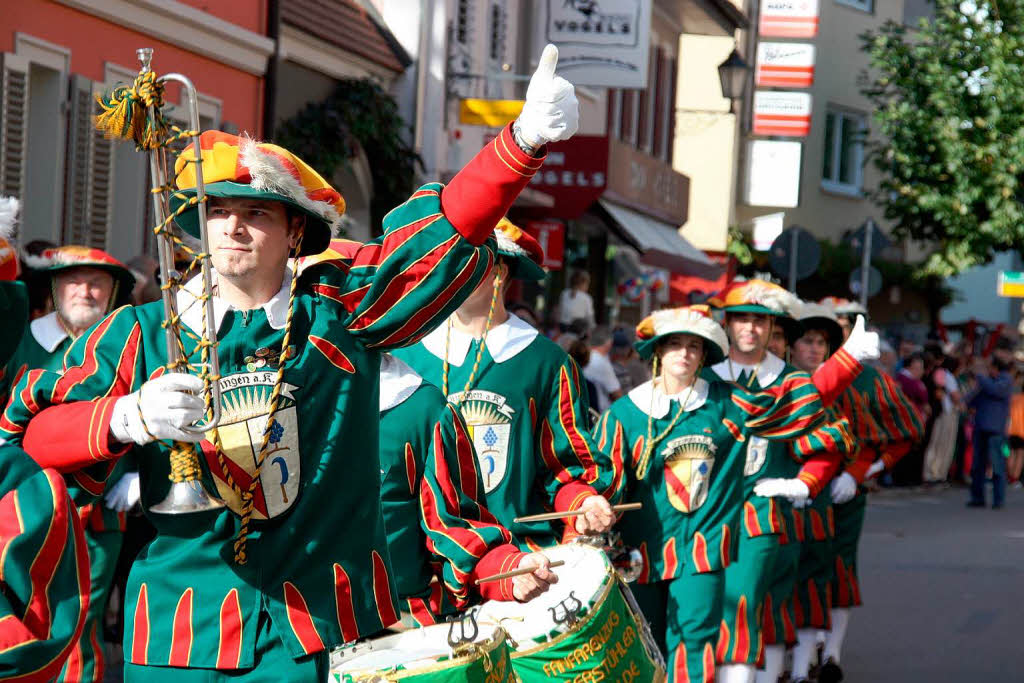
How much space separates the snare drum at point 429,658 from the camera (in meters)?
4.59

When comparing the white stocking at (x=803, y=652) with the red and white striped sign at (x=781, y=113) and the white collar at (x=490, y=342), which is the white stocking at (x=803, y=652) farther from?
the red and white striped sign at (x=781, y=113)

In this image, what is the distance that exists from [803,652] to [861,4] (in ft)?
106

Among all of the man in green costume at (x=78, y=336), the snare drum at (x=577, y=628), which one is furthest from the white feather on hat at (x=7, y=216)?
the man in green costume at (x=78, y=336)

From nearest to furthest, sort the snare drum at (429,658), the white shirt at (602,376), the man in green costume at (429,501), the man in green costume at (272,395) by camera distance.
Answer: the man in green costume at (272,395)
the snare drum at (429,658)
the man in green costume at (429,501)
the white shirt at (602,376)

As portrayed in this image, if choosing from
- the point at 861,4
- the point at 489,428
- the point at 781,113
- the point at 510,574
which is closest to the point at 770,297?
the point at 489,428

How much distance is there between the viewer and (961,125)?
25.0 metres

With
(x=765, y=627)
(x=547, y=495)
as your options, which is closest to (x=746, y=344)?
(x=765, y=627)

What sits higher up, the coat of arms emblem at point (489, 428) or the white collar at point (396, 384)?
the white collar at point (396, 384)

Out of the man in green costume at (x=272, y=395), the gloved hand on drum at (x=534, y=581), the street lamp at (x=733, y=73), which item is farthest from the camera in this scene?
the street lamp at (x=733, y=73)

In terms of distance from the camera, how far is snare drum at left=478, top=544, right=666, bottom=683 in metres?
5.74

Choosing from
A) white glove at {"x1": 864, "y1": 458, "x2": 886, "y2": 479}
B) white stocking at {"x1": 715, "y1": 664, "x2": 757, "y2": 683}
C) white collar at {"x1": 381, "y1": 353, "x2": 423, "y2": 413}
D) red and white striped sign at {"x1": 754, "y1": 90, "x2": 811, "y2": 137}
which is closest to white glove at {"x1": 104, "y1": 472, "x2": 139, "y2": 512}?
white collar at {"x1": 381, "y1": 353, "x2": 423, "y2": 413}

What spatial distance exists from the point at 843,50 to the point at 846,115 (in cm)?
141

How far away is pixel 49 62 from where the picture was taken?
1244cm

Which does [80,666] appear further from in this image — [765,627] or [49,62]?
[49,62]
